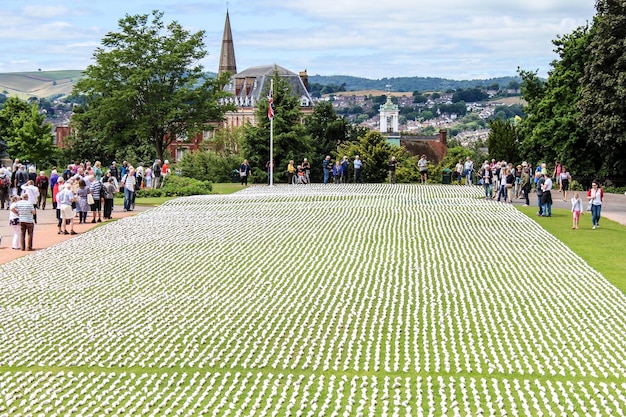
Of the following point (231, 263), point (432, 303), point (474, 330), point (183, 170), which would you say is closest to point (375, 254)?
point (231, 263)

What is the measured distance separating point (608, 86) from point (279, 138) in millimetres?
22013

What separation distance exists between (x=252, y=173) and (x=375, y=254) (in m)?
39.4

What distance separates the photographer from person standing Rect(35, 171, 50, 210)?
4009 cm

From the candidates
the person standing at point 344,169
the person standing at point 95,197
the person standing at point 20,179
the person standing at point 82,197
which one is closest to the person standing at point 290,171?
the person standing at point 344,169

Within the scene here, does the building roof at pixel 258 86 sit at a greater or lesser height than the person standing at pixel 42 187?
greater

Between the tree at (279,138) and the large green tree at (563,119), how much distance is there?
47.9 feet

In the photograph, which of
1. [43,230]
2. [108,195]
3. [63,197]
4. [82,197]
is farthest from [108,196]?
[63,197]

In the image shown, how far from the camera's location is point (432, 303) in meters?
21.5

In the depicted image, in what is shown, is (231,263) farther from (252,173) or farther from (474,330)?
(252,173)

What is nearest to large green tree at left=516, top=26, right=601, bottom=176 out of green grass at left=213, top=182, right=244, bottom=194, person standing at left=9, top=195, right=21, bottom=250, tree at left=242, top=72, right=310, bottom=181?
tree at left=242, top=72, right=310, bottom=181

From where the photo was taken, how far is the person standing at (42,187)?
132 feet

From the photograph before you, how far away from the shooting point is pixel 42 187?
40469 millimetres

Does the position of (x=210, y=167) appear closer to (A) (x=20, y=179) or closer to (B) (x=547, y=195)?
(A) (x=20, y=179)

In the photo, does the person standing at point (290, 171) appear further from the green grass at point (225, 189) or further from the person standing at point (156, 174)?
the person standing at point (156, 174)
